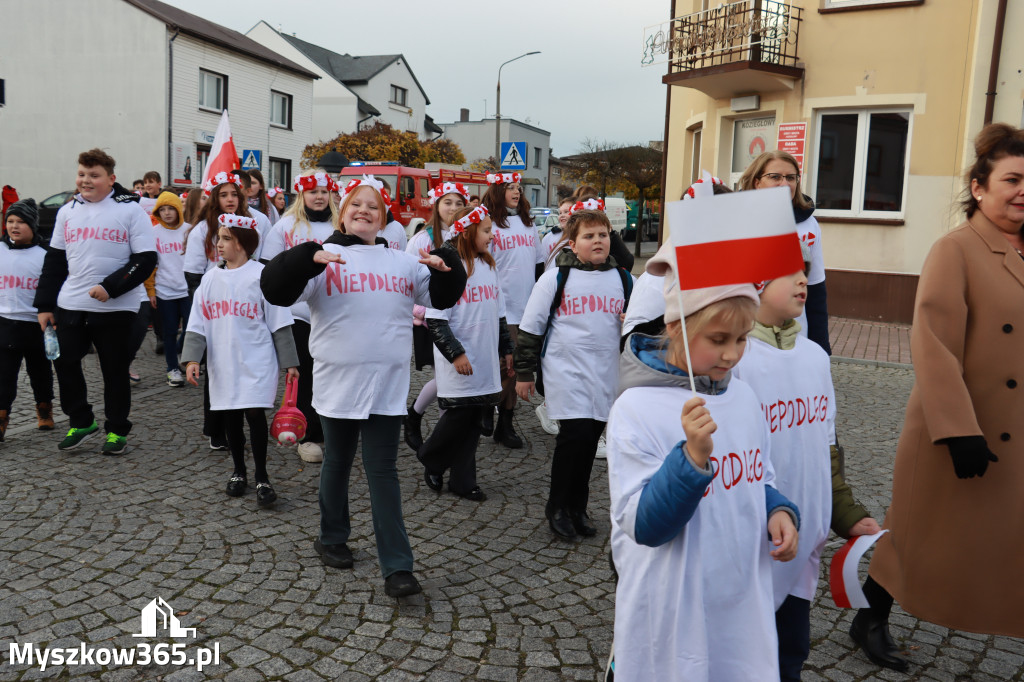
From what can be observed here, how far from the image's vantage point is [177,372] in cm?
889

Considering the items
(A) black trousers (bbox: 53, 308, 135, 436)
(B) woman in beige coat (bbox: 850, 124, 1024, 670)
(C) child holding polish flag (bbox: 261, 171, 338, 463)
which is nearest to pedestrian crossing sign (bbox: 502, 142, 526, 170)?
(C) child holding polish flag (bbox: 261, 171, 338, 463)

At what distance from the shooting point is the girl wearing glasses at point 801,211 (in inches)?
167

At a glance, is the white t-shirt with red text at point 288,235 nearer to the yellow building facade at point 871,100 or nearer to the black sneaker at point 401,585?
the black sneaker at point 401,585

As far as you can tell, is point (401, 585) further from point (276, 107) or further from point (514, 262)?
point (276, 107)

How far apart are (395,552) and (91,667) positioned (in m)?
1.32

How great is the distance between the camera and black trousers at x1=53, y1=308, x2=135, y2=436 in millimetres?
6320

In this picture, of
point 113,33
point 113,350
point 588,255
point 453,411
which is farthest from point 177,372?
point 113,33

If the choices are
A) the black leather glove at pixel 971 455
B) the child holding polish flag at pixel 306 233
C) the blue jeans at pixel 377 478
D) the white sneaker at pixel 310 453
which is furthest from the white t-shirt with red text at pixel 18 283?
the black leather glove at pixel 971 455

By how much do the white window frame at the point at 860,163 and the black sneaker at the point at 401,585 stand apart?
46.0 feet

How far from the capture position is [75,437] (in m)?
6.35

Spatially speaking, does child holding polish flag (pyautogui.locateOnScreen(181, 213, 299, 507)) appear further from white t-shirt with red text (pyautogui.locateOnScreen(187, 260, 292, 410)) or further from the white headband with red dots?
the white headband with red dots

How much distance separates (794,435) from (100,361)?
17.4 ft

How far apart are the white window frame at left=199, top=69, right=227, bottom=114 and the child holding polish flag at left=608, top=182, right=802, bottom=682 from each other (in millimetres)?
34190

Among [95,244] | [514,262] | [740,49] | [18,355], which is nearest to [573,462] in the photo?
[514,262]
